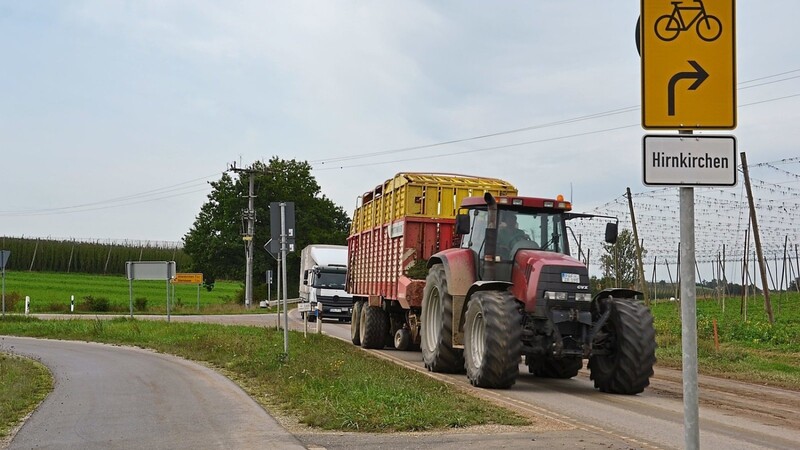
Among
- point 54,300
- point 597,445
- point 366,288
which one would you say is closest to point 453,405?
point 597,445

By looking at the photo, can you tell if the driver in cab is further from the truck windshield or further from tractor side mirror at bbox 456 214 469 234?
the truck windshield

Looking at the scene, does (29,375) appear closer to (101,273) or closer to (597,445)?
(597,445)

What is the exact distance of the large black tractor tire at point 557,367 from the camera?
16500 mm

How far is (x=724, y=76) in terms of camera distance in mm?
4734

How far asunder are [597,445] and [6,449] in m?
5.60

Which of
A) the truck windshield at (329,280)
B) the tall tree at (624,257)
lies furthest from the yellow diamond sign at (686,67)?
the tall tree at (624,257)

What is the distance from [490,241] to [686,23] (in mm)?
10875

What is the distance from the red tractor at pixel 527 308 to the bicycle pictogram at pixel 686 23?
9.29m

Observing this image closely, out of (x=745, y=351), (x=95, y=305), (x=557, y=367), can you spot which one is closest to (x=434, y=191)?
(x=557, y=367)

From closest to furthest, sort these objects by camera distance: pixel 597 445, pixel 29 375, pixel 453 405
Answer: pixel 597 445, pixel 453 405, pixel 29 375

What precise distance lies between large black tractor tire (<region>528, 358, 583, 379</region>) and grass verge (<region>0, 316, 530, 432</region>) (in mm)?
2695

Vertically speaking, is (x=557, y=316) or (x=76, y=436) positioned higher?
(x=557, y=316)

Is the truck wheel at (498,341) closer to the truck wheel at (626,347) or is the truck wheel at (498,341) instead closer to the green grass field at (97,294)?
the truck wheel at (626,347)

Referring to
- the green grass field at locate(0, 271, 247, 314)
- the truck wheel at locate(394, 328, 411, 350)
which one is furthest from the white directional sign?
the green grass field at locate(0, 271, 247, 314)
